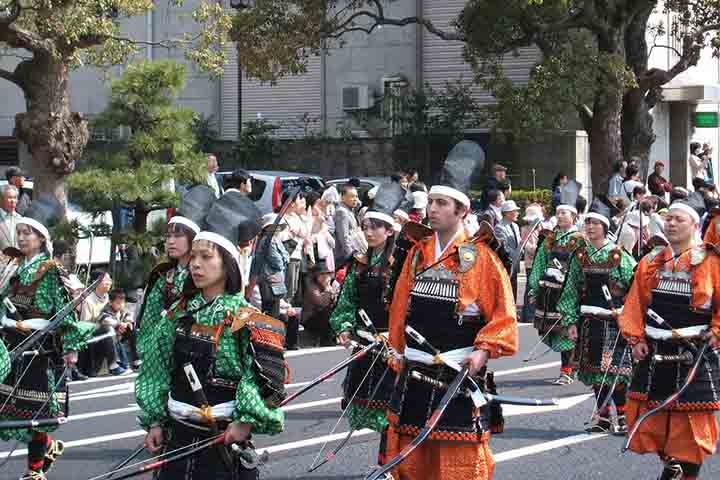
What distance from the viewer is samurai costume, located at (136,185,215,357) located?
21.5ft

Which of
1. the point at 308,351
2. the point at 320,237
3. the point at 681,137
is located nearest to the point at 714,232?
the point at 308,351

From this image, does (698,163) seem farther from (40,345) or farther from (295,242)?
(40,345)

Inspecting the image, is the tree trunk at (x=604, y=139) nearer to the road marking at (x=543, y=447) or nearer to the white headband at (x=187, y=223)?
the road marking at (x=543, y=447)

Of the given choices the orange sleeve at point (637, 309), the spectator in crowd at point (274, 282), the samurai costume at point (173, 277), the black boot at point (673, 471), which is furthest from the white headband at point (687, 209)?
the spectator in crowd at point (274, 282)

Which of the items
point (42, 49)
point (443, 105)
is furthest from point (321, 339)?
point (443, 105)

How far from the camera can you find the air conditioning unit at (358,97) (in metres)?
30.2

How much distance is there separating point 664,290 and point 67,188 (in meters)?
9.06

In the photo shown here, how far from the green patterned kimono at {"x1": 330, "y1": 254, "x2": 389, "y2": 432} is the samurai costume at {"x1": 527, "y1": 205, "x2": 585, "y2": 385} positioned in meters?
3.30

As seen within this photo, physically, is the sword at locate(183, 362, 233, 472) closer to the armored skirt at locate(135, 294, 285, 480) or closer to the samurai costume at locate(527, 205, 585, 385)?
the armored skirt at locate(135, 294, 285, 480)

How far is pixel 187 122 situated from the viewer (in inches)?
582

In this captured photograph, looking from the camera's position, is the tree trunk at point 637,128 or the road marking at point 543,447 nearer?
the road marking at point 543,447

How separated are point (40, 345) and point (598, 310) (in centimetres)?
453

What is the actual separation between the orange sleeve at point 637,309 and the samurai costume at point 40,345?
330cm

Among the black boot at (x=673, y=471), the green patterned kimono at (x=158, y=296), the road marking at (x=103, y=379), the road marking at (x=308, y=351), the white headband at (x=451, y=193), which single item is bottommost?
the road marking at (x=103, y=379)
